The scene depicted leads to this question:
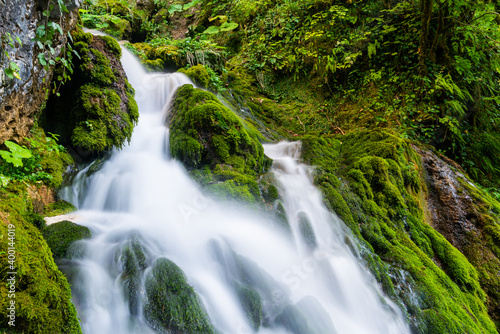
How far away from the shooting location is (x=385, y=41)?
8.18m

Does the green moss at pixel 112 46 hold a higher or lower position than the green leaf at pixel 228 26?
lower

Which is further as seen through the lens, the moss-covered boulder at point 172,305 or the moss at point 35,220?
the moss at point 35,220

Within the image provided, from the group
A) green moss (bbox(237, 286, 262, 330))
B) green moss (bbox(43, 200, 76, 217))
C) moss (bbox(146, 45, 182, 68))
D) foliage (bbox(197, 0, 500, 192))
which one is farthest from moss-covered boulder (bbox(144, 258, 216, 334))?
moss (bbox(146, 45, 182, 68))

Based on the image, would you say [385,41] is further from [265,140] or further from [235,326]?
[235,326]

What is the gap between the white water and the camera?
243 cm

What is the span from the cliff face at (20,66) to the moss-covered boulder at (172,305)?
210cm

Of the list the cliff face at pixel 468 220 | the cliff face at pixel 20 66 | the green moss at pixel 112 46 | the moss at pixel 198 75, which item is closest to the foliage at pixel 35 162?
the cliff face at pixel 20 66

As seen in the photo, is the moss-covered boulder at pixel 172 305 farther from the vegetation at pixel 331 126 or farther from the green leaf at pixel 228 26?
the green leaf at pixel 228 26

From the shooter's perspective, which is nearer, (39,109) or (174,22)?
(39,109)

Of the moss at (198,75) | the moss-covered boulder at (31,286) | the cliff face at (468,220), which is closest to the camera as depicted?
the moss-covered boulder at (31,286)

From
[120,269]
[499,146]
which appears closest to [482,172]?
[499,146]

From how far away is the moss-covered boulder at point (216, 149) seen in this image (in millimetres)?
4043

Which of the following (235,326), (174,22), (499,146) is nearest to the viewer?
(235,326)

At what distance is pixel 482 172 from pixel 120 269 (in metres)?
8.59
